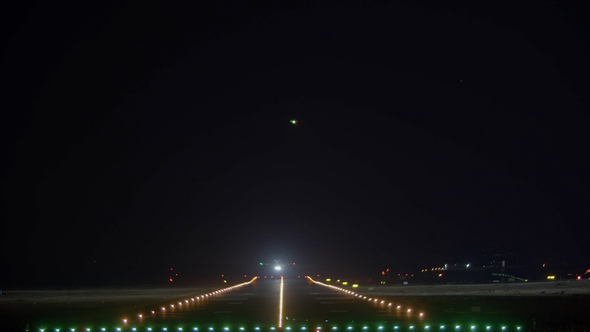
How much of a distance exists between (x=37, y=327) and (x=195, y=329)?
8.06m

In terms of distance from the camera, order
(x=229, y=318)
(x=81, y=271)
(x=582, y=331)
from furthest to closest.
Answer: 1. (x=81, y=271)
2. (x=229, y=318)
3. (x=582, y=331)

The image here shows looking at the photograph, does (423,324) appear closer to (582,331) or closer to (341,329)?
(341,329)

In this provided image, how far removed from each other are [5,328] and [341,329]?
1619 centimetres

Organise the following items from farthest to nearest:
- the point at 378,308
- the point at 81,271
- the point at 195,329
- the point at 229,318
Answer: the point at 81,271 → the point at 378,308 → the point at 229,318 → the point at 195,329

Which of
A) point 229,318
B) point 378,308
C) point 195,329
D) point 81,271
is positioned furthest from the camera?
point 81,271

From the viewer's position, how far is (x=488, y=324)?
87.6 feet

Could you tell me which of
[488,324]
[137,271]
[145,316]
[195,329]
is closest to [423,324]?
[488,324]

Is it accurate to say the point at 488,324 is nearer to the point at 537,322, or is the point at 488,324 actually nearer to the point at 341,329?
the point at 537,322

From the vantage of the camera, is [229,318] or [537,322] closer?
[537,322]

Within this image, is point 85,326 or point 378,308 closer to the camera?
point 85,326

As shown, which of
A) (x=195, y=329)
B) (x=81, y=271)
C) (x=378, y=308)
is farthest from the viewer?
(x=81, y=271)

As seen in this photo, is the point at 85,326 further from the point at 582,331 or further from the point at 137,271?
the point at 137,271

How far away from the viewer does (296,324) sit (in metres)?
27.4

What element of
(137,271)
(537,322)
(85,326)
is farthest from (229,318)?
(137,271)
